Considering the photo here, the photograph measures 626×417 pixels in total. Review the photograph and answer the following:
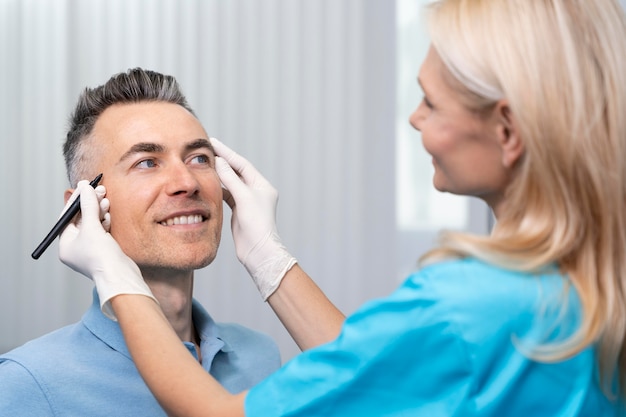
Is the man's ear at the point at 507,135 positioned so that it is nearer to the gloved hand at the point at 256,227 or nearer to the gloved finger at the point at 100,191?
the gloved hand at the point at 256,227

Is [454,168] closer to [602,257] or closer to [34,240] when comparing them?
[602,257]

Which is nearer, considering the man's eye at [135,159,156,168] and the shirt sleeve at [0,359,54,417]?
the shirt sleeve at [0,359,54,417]

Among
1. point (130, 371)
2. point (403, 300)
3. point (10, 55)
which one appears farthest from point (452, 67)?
point (10, 55)

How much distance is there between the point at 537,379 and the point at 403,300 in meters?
0.19

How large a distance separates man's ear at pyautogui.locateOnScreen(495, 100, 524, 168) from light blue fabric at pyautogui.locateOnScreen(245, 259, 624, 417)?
14cm

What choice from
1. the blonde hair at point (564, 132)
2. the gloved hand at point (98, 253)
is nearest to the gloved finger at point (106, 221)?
the gloved hand at point (98, 253)

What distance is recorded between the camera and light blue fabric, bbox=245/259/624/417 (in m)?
0.98

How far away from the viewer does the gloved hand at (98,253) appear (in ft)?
4.20

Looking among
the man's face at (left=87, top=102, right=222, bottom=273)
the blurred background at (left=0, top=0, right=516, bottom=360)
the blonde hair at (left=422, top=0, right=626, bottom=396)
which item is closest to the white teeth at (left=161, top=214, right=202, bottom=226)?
the man's face at (left=87, top=102, right=222, bottom=273)

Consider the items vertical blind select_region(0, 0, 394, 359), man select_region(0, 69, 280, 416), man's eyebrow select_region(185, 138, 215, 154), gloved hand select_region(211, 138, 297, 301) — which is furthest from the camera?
vertical blind select_region(0, 0, 394, 359)

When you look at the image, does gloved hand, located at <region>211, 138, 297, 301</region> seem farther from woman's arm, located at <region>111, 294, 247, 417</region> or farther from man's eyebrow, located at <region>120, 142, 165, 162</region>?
woman's arm, located at <region>111, 294, 247, 417</region>

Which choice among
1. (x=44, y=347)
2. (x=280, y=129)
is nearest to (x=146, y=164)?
(x=44, y=347)

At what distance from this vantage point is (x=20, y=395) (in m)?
1.36

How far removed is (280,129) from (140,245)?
1364 millimetres
